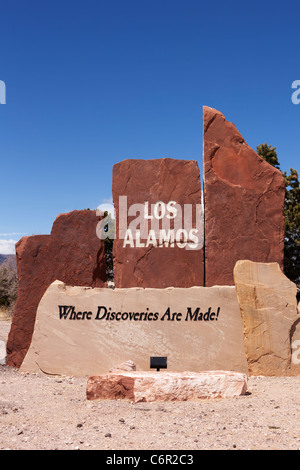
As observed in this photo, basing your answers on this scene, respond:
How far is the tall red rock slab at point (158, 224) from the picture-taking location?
759 centimetres

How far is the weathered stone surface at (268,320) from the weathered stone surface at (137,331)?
0.15m

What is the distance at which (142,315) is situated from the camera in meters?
7.13

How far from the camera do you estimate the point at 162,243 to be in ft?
25.1

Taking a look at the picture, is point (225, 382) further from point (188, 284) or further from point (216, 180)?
point (216, 180)

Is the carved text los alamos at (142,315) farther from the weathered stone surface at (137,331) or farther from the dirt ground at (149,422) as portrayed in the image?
the dirt ground at (149,422)

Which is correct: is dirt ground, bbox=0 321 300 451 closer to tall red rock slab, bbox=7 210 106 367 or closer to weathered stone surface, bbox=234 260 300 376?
weathered stone surface, bbox=234 260 300 376

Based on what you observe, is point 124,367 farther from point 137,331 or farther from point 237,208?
point 237,208

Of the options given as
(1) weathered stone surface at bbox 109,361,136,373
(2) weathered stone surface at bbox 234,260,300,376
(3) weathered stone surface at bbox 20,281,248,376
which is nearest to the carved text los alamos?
(3) weathered stone surface at bbox 20,281,248,376

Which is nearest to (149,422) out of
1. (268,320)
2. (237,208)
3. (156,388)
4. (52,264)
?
(156,388)

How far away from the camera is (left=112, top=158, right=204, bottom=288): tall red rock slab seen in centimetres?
759

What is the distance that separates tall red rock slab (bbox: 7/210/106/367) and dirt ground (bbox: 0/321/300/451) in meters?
1.76

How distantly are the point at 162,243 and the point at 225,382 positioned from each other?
2.82m

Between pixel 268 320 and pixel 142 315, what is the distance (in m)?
1.80

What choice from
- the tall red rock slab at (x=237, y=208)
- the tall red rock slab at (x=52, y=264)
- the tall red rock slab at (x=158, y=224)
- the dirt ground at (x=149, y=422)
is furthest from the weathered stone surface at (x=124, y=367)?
the tall red rock slab at (x=237, y=208)
